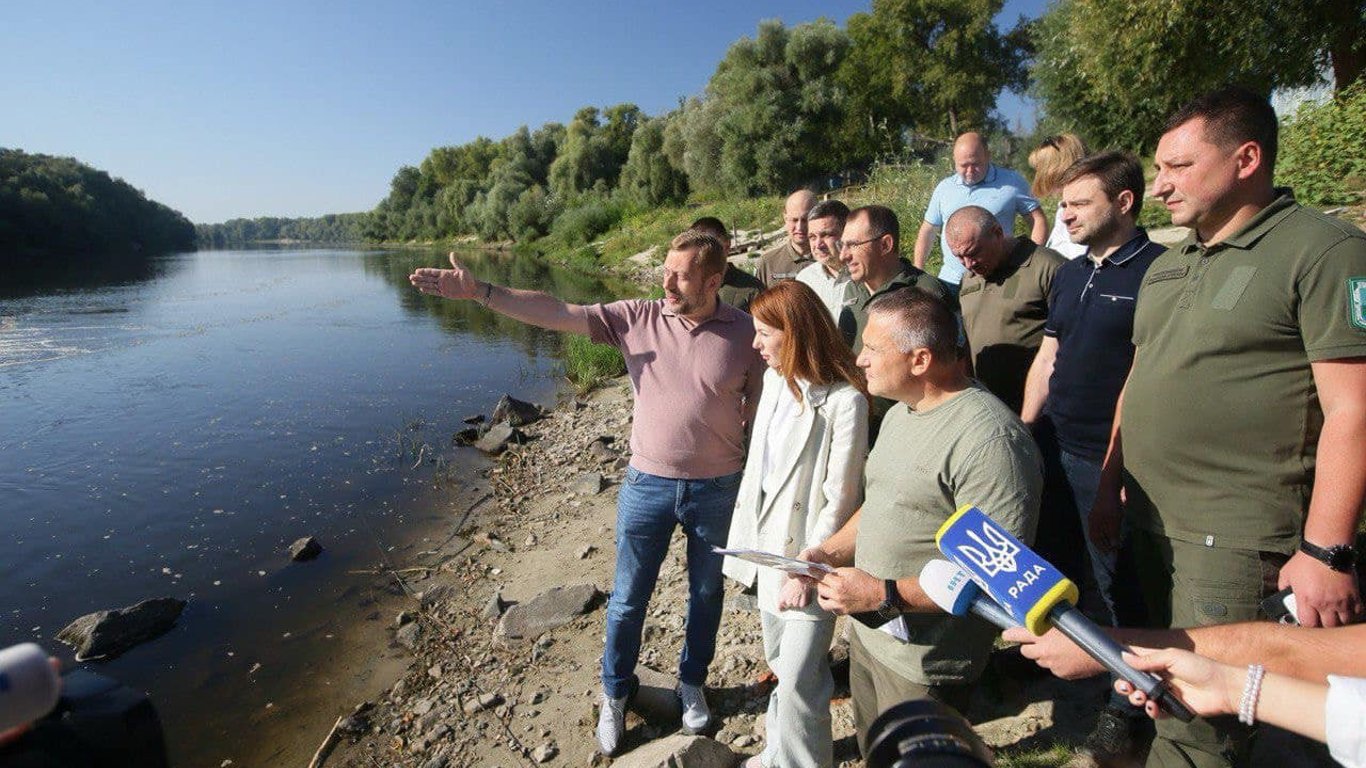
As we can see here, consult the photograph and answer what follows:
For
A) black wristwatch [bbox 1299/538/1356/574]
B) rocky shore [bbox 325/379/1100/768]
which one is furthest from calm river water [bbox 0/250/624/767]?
black wristwatch [bbox 1299/538/1356/574]

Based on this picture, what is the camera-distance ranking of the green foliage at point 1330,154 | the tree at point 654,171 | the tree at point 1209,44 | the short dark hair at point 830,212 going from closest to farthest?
the short dark hair at point 830,212
the green foliage at point 1330,154
the tree at point 1209,44
the tree at point 654,171

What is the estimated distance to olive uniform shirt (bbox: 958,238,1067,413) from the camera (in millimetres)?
3291

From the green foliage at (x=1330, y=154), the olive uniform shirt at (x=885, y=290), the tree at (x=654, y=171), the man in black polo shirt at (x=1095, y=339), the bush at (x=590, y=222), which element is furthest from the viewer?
the bush at (x=590, y=222)

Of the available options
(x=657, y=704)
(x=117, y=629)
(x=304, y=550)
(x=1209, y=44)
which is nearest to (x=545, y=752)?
(x=657, y=704)

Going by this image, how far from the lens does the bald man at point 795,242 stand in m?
4.92

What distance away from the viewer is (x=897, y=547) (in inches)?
81.7

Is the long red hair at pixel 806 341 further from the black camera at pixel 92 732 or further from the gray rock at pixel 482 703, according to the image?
the gray rock at pixel 482 703

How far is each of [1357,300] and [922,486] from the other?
1.15m

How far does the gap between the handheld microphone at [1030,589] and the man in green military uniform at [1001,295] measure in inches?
83.9

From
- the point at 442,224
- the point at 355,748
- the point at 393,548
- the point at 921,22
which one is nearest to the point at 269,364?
the point at 393,548

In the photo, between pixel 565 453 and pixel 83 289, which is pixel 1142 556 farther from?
pixel 83 289

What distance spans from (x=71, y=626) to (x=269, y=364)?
10.5 m

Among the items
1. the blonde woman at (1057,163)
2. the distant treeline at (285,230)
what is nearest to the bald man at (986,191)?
the blonde woman at (1057,163)

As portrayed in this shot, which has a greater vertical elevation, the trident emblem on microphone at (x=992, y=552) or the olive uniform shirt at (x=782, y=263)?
the olive uniform shirt at (x=782, y=263)
